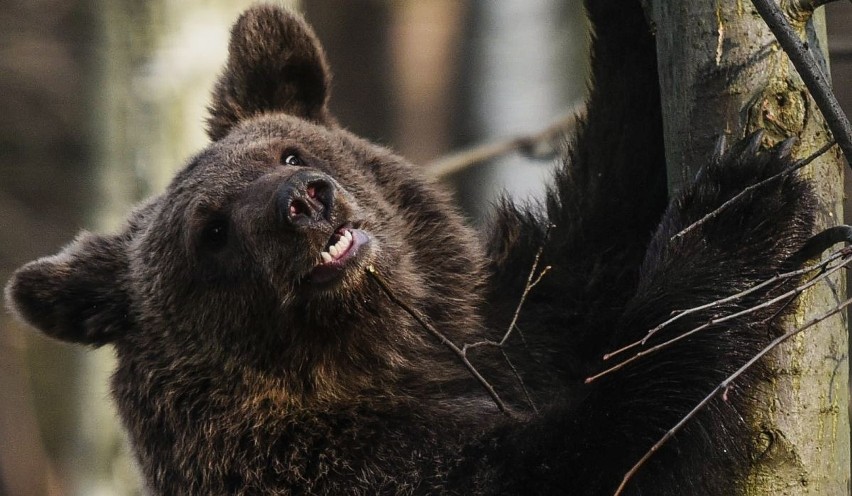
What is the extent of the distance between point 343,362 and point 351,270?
1.76ft

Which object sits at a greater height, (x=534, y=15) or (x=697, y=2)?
(x=534, y=15)

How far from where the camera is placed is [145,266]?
6.13 m

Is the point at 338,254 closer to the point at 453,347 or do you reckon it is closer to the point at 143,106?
the point at 453,347

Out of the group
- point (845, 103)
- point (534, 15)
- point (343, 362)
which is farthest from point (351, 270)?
point (534, 15)

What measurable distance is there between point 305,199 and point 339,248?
323 mm

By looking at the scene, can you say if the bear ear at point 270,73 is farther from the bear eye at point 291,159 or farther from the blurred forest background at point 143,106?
the bear eye at point 291,159

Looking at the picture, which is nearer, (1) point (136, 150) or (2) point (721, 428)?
(2) point (721, 428)

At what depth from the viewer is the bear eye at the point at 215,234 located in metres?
5.70

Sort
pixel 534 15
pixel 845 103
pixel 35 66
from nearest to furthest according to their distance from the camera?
pixel 845 103, pixel 35 66, pixel 534 15

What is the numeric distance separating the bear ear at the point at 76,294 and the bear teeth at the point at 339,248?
1311 millimetres

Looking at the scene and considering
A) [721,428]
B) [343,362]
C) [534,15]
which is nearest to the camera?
[721,428]

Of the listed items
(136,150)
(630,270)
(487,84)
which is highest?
(487,84)

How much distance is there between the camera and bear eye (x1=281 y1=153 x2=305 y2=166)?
6.09 m

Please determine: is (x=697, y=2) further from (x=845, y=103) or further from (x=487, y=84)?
(x=487, y=84)
